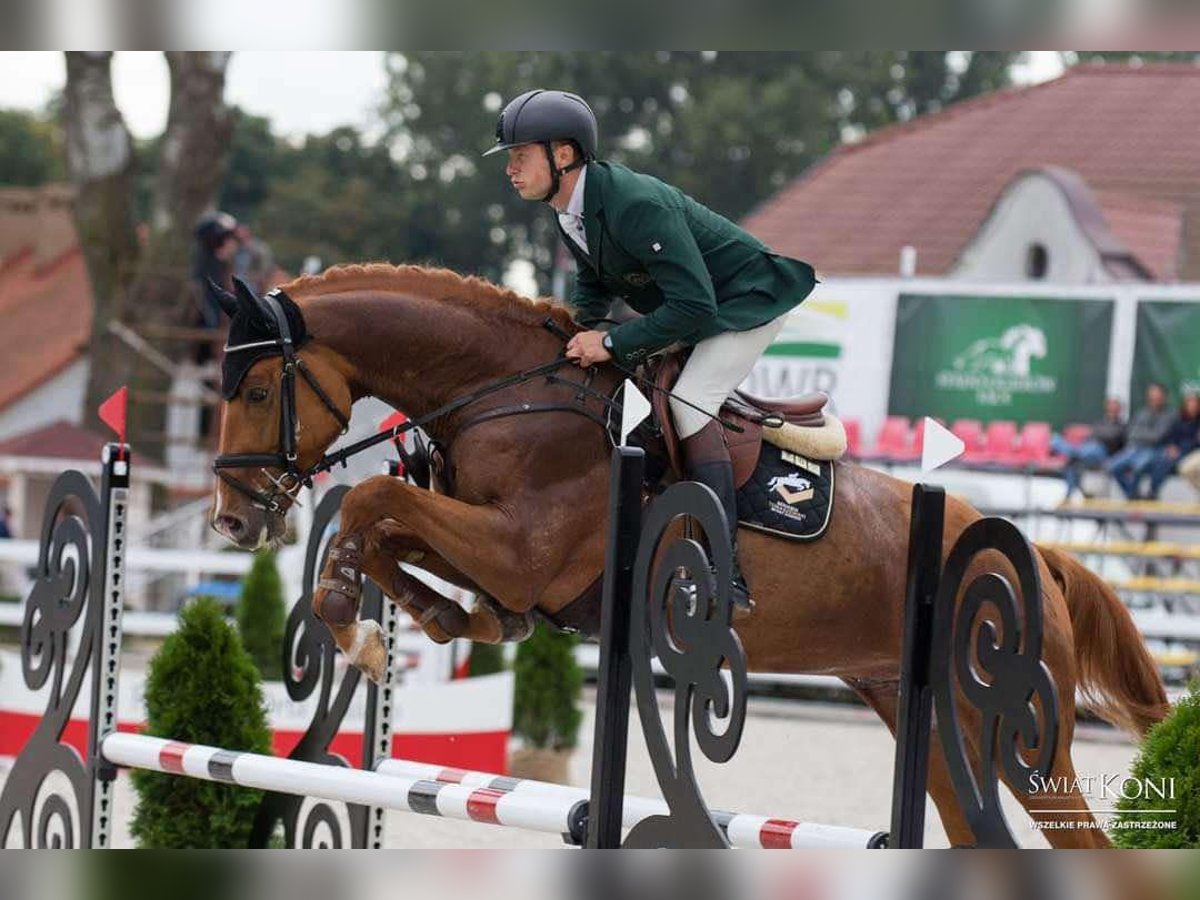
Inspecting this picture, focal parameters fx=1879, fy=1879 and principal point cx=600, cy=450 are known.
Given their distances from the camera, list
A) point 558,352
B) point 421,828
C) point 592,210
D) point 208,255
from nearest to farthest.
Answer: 1. point 592,210
2. point 558,352
3. point 421,828
4. point 208,255

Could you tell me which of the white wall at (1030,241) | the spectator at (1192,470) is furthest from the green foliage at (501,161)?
the spectator at (1192,470)

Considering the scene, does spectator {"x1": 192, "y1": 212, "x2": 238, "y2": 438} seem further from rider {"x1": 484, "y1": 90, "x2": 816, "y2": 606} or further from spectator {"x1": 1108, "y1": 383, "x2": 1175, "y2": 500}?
rider {"x1": 484, "y1": 90, "x2": 816, "y2": 606}

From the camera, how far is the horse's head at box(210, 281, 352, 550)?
4227mm

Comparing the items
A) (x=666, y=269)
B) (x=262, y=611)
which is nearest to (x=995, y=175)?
(x=262, y=611)

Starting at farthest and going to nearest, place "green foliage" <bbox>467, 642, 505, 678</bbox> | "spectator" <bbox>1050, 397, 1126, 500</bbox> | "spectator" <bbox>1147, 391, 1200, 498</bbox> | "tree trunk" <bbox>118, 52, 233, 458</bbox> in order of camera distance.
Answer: "tree trunk" <bbox>118, 52, 233, 458</bbox>
"spectator" <bbox>1050, 397, 1126, 500</bbox>
"spectator" <bbox>1147, 391, 1200, 498</bbox>
"green foliage" <bbox>467, 642, 505, 678</bbox>

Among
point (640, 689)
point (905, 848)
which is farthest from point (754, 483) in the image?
point (905, 848)

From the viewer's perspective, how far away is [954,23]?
12.7 feet

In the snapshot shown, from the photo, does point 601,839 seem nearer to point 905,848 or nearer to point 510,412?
point 905,848

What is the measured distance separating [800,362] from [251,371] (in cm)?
1205

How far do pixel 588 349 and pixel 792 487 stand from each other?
57cm

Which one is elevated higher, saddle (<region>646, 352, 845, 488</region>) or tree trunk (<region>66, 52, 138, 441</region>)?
tree trunk (<region>66, 52, 138, 441</region>)

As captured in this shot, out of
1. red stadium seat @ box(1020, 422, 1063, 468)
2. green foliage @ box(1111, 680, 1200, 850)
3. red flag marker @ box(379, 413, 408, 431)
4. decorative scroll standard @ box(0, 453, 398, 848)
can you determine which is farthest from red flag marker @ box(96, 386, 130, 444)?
red stadium seat @ box(1020, 422, 1063, 468)

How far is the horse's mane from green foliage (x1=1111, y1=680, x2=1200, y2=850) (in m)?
1.69

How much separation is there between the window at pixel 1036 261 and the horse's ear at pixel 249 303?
15230 mm
